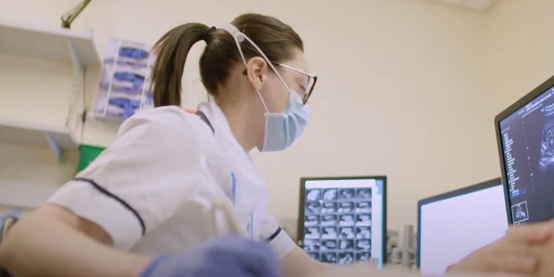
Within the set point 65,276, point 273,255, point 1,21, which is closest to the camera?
point 273,255

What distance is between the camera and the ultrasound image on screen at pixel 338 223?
2.01 m

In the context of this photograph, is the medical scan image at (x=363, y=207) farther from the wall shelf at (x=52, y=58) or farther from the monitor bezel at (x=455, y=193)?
the wall shelf at (x=52, y=58)

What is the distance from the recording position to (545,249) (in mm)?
499

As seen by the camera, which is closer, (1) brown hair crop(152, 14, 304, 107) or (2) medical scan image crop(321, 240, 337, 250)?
(1) brown hair crop(152, 14, 304, 107)

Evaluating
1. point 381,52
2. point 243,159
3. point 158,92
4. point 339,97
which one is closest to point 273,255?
point 243,159

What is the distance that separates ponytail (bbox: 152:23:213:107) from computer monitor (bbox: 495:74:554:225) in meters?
0.79

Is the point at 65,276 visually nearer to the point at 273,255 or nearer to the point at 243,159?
the point at 273,255

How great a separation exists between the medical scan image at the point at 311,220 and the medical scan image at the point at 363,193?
0.19 metres

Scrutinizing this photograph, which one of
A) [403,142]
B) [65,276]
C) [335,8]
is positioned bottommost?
[65,276]

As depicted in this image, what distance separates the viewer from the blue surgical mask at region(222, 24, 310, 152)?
Answer: 126cm

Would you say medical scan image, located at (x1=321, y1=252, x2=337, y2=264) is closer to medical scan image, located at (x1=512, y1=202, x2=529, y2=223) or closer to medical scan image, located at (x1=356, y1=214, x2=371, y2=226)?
medical scan image, located at (x1=356, y1=214, x2=371, y2=226)

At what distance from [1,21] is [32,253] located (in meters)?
1.70

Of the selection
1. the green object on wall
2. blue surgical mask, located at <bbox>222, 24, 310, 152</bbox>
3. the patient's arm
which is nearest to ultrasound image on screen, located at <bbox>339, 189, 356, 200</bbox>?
blue surgical mask, located at <bbox>222, 24, 310, 152</bbox>

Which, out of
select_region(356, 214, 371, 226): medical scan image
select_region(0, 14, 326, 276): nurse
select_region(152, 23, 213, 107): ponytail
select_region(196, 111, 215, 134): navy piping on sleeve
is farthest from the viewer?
select_region(356, 214, 371, 226): medical scan image
